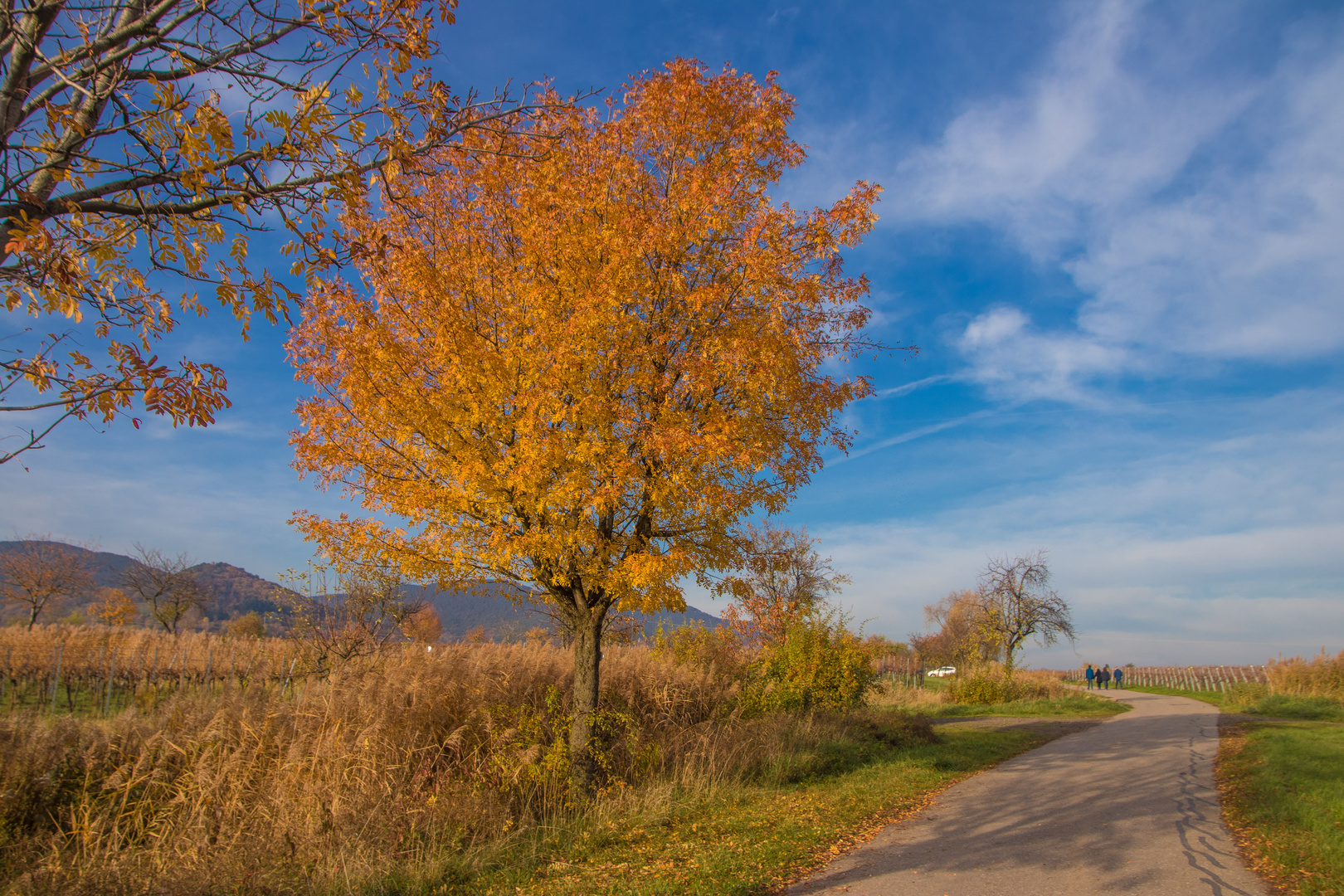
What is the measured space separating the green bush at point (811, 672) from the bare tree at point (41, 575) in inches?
1566

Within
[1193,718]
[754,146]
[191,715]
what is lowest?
[1193,718]

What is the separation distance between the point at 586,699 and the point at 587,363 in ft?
15.9

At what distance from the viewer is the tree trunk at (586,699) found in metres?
9.10

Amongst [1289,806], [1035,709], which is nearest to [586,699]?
[1289,806]

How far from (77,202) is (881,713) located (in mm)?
16028

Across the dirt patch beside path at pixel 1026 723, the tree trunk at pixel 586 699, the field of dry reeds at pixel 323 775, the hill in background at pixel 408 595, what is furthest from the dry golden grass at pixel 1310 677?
the tree trunk at pixel 586 699

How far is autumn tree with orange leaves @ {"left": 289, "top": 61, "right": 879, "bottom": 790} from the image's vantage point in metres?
7.89

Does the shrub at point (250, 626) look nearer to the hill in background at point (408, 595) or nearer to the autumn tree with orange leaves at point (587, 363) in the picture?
the hill in background at point (408, 595)

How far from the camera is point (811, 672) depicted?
562 inches

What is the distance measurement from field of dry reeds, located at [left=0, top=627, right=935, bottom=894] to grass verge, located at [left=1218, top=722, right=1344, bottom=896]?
18.7ft

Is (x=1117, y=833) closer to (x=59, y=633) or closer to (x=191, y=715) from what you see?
(x=191, y=715)

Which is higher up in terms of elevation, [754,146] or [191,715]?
[754,146]

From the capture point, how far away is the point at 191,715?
7.98 m

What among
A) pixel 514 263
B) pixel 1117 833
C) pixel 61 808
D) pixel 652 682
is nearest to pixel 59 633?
pixel 61 808
